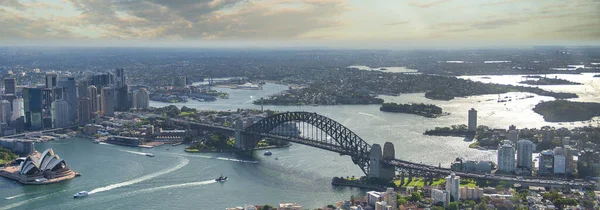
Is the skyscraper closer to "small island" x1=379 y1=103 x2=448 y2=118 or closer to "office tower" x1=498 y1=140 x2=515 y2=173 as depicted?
"small island" x1=379 y1=103 x2=448 y2=118

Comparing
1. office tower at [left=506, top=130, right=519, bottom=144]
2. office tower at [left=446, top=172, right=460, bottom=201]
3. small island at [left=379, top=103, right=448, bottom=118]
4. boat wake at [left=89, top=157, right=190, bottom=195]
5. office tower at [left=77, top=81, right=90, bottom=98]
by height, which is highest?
office tower at [left=77, top=81, right=90, bottom=98]

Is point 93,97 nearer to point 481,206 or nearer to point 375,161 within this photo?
point 375,161

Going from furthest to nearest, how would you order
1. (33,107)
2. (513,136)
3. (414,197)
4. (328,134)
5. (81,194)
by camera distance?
(33,107) < (513,136) < (328,134) < (81,194) < (414,197)

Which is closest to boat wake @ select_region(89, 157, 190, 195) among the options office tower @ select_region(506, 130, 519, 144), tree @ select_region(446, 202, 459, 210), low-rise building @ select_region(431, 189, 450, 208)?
low-rise building @ select_region(431, 189, 450, 208)

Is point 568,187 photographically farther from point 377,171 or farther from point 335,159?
point 335,159

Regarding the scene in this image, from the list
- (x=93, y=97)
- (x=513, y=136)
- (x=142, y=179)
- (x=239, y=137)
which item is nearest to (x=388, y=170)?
(x=513, y=136)

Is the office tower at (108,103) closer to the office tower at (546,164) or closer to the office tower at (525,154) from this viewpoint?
the office tower at (525,154)
